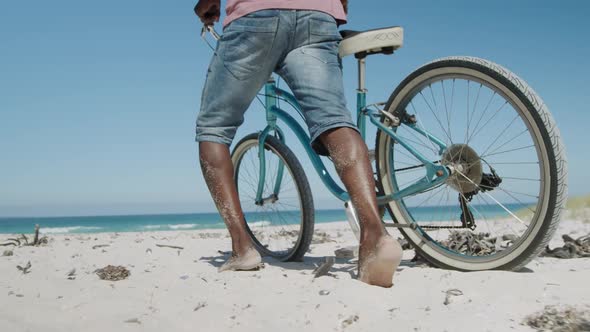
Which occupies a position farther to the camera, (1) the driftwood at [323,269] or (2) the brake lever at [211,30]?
(2) the brake lever at [211,30]

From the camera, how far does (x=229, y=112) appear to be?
9.00 feet

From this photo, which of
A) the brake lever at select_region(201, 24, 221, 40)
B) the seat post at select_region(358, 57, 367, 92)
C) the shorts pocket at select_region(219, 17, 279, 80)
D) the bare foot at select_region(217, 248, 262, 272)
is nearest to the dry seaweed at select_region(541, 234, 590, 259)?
the seat post at select_region(358, 57, 367, 92)

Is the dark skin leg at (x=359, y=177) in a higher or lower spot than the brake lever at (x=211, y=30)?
lower

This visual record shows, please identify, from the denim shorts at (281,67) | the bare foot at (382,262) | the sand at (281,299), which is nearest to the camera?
the sand at (281,299)

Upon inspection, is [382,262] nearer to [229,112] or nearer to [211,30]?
[229,112]

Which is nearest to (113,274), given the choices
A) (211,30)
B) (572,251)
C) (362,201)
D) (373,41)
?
(362,201)

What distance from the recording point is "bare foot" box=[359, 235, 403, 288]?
220 centimetres

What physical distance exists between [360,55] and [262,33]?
59cm

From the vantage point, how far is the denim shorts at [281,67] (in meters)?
2.50

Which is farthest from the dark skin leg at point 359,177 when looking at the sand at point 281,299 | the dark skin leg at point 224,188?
the dark skin leg at point 224,188

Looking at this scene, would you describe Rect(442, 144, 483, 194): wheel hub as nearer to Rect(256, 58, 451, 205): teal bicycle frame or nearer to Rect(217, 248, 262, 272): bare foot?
Rect(256, 58, 451, 205): teal bicycle frame

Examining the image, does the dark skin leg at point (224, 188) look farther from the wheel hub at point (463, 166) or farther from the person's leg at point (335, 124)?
the wheel hub at point (463, 166)

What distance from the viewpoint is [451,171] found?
8.66 feet

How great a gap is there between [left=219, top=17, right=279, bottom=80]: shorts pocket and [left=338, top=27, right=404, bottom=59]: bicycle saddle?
43 cm
